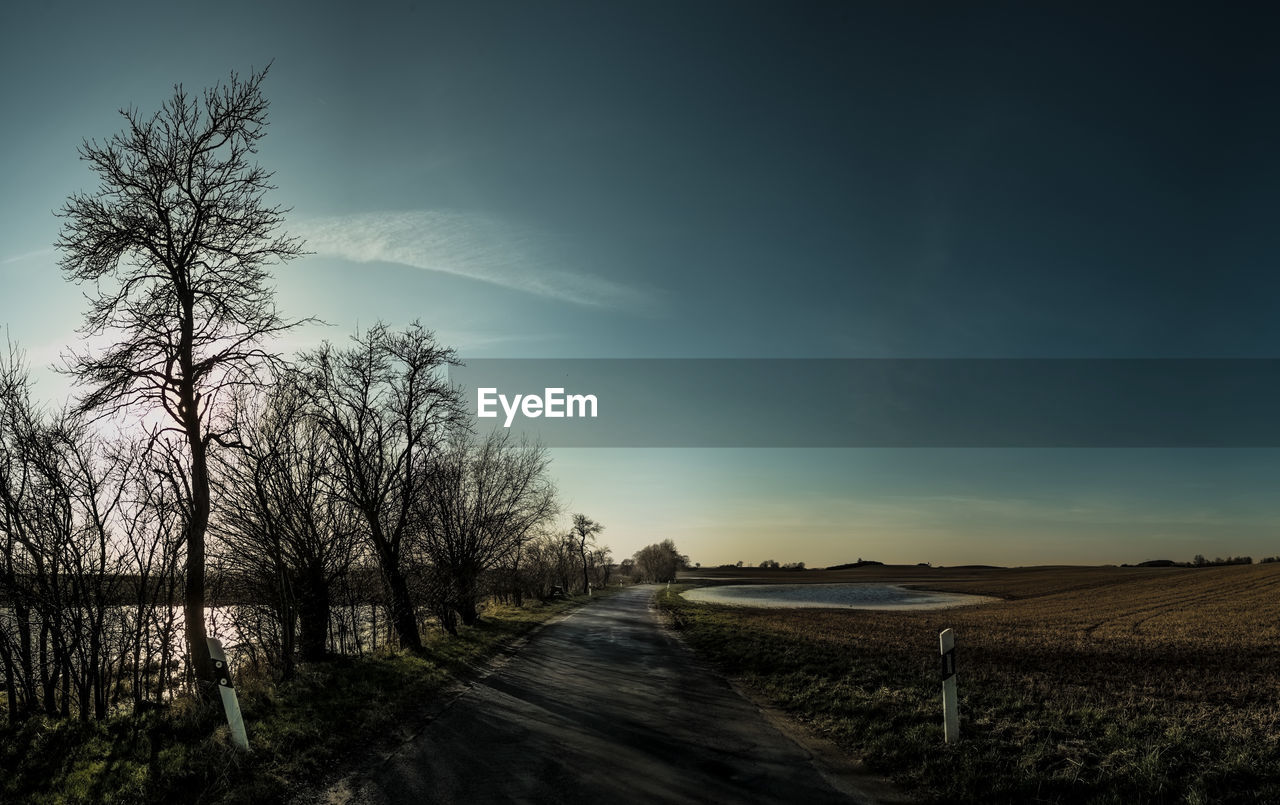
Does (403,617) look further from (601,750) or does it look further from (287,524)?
(601,750)

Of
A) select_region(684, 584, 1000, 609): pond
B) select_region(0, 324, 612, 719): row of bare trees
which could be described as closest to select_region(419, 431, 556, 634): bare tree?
select_region(0, 324, 612, 719): row of bare trees

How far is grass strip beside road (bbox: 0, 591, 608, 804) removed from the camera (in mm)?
6199

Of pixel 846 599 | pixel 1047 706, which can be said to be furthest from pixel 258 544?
pixel 846 599

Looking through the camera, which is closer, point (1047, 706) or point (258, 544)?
point (1047, 706)

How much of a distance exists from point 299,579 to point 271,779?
8896 mm

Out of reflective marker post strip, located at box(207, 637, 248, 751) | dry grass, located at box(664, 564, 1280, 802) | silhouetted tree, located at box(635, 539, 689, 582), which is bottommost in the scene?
silhouetted tree, located at box(635, 539, 689, 582)

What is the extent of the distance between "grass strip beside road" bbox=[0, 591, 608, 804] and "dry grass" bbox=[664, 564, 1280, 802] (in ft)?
18.8

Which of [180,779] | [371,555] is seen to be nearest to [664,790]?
[180,779]

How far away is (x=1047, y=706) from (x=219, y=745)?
9.92 metres

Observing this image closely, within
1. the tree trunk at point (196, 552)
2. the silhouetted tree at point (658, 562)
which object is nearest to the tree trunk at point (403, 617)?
the tree trunk at point (196, 552)

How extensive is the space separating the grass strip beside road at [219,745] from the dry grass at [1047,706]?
18.8ft

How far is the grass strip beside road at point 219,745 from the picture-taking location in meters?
6.20

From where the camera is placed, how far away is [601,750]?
7094mm

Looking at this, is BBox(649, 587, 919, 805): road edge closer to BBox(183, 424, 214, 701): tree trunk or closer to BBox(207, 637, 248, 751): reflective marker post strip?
BBox(207, 637, 248, 751): reflective marker post strip
